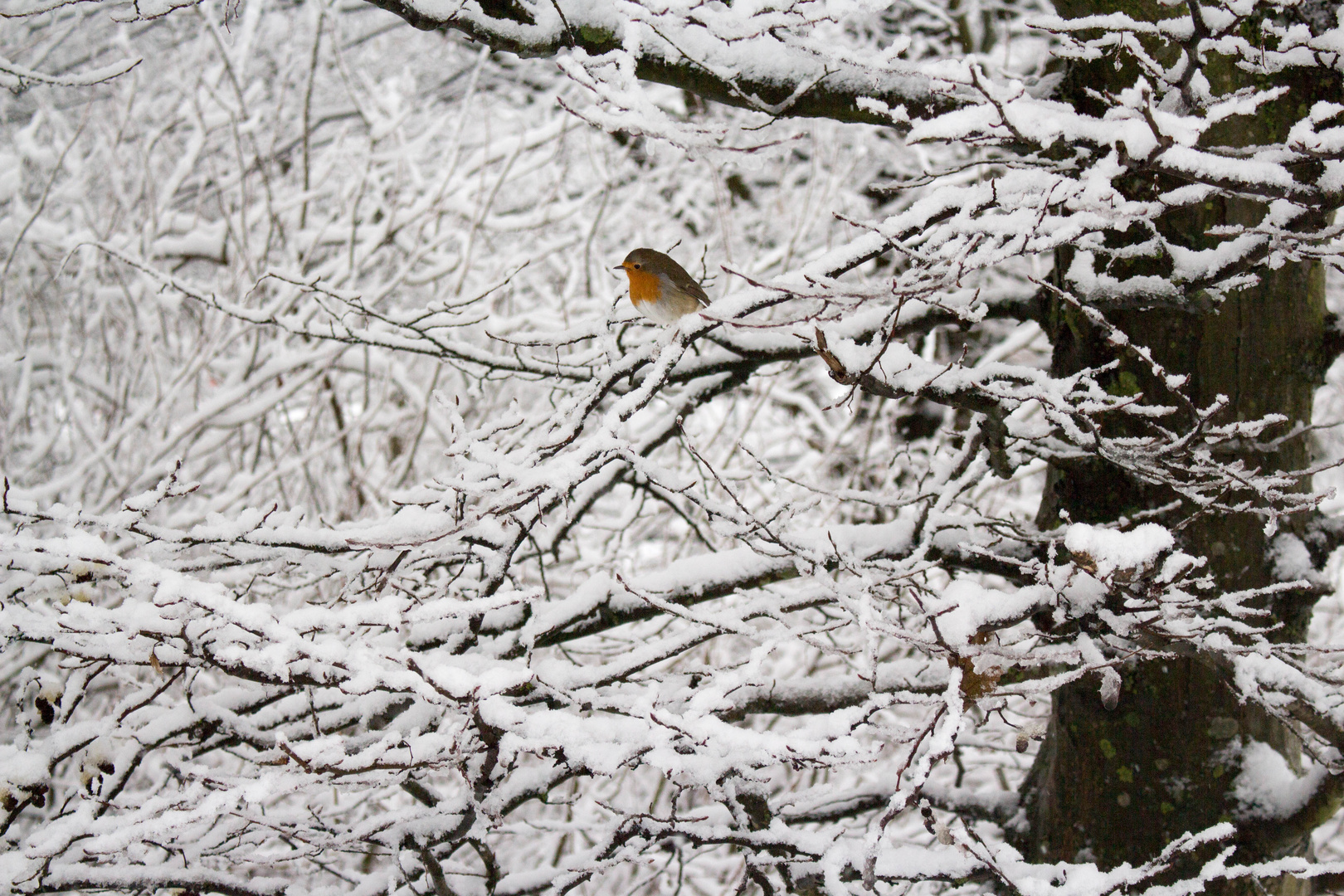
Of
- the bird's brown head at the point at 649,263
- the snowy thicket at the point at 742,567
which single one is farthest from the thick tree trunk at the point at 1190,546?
the bird's brown head at the point at 649,263

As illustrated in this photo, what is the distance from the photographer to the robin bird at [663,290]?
2730 mm

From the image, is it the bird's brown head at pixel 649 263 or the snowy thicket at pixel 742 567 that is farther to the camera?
the bird's brown head at pixel 649 263

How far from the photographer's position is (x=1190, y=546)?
88.2 inches

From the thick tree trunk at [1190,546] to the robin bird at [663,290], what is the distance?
3.57 ft

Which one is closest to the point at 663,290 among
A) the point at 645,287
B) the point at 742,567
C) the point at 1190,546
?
the point at 645,287

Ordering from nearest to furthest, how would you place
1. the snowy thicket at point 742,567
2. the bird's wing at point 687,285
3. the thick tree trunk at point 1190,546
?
1. the snowy thicket at point 742,567
2. the thick tree trunk at point 1190,546
3. the bird's wing at point 687,285

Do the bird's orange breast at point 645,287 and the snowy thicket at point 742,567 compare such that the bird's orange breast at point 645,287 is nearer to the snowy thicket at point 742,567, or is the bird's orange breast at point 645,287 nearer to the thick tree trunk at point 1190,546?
the snowy thicket at point 742,567

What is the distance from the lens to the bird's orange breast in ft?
9.07

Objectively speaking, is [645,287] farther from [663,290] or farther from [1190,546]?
[1190,546]

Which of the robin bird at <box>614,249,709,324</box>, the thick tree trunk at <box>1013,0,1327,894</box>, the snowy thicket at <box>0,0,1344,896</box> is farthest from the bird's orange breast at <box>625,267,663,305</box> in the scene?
the thick tree trunk at <box>1013,0,1327,894</box>

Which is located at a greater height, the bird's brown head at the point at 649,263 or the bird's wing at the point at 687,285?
the bird's brown head at the point at 649,263

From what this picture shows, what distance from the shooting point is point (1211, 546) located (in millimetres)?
2254

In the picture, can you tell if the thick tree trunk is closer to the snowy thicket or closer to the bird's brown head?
the snowy thicket

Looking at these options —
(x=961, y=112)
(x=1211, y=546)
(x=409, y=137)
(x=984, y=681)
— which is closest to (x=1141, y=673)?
(x=1211, y=546)
